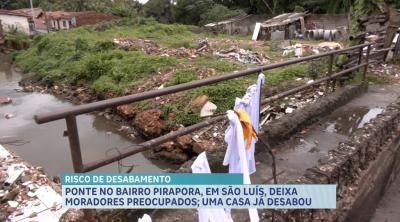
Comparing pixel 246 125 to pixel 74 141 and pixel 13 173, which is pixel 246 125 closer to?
pixel 74 141

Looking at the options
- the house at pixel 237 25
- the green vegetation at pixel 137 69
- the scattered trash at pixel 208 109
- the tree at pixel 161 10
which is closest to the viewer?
the scattered trash at pixel 208 109

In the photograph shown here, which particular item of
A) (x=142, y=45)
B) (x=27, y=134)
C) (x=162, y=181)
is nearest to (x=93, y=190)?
(x=162, y=181)

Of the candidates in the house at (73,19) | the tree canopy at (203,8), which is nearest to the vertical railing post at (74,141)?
the tree canopy at (203,8)

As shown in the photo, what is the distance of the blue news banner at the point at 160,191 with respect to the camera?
1971 mm

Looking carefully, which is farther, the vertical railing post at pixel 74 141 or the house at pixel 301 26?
the house at pixel 301 26

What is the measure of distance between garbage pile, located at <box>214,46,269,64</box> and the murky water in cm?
586

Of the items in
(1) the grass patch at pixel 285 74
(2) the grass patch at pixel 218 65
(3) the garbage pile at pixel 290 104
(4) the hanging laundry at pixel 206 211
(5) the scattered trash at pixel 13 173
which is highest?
(4) the hanging laundry at pixel 206 211

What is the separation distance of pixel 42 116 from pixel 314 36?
20511mm

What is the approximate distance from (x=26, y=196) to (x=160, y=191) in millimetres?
4432

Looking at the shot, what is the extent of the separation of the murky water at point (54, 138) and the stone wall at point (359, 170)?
16.0 ft

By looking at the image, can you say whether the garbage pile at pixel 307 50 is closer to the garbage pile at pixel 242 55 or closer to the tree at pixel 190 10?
the garbage pile at pixel 242 55

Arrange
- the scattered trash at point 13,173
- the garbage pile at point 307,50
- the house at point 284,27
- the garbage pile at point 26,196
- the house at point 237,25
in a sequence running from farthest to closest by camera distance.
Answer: the house at point 237,25 < the house at point 284,27 < the garbage pile at point 307,50 < the scattered trash at point 13,173 < the garbage pile at point 26,196

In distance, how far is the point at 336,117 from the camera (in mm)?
4422

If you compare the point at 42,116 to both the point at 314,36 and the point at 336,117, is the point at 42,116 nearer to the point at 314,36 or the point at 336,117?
the point at 336,117
